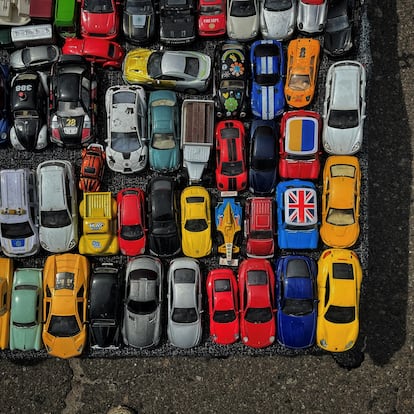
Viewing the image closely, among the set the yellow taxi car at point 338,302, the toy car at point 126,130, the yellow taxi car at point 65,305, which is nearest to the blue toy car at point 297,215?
the yellow taxi car at point 338,302

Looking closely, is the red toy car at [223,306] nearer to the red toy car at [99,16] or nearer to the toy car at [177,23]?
the toy car at [177,23]

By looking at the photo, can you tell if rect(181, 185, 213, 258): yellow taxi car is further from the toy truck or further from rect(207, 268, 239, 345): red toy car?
rect(207, 268, 239, 345): red toy car

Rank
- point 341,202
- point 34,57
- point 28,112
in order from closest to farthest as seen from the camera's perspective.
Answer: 1. point 341,202
2. point 28,112
3. point 34,57

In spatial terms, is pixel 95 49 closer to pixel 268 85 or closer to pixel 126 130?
pixel 126 130

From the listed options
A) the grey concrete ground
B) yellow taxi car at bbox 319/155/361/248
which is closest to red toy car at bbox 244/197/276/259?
yellow taxi car at bbox 319/155/361/248

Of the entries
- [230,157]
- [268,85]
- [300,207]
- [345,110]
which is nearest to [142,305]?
[230,157]
